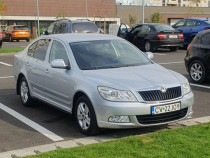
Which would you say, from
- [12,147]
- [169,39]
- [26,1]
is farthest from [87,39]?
[26,1]

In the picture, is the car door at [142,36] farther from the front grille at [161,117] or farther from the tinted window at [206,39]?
the front grille at [161,117]

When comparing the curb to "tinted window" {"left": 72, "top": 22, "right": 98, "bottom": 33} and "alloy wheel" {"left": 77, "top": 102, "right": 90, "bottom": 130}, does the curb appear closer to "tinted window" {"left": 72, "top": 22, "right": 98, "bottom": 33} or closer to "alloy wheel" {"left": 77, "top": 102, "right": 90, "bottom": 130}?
"alloy wheel" {"left": 77, "top": 102, "right": 90, "bottom": 130}

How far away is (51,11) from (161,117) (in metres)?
66.6

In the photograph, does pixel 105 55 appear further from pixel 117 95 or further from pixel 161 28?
pixel 161 28

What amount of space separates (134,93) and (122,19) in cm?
7190

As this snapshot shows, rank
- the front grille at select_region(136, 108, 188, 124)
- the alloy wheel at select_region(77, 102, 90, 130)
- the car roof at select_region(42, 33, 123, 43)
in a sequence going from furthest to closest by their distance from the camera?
the car roof at select_region(42, 33, 123, 43) → the alloy wheel at select_region(77, 102, 90, 130) → the front grille at select_region(136, 108, 188, 124)

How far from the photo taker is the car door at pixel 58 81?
21.2ft

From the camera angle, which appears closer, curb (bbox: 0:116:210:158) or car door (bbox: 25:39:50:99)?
curb (bbox: 0:116:210:158)

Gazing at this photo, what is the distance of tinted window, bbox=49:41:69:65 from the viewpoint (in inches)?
271

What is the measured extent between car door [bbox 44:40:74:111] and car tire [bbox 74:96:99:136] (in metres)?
0.31

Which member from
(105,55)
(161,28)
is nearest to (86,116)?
(105,55)

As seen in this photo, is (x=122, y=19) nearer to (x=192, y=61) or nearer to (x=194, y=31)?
(x=194, y=31)

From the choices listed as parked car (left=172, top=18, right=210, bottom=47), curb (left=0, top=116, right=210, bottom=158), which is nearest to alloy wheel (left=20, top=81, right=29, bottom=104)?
curb (left=0, top=116, right=210, bottom=158)

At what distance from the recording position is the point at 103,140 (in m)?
5.69
